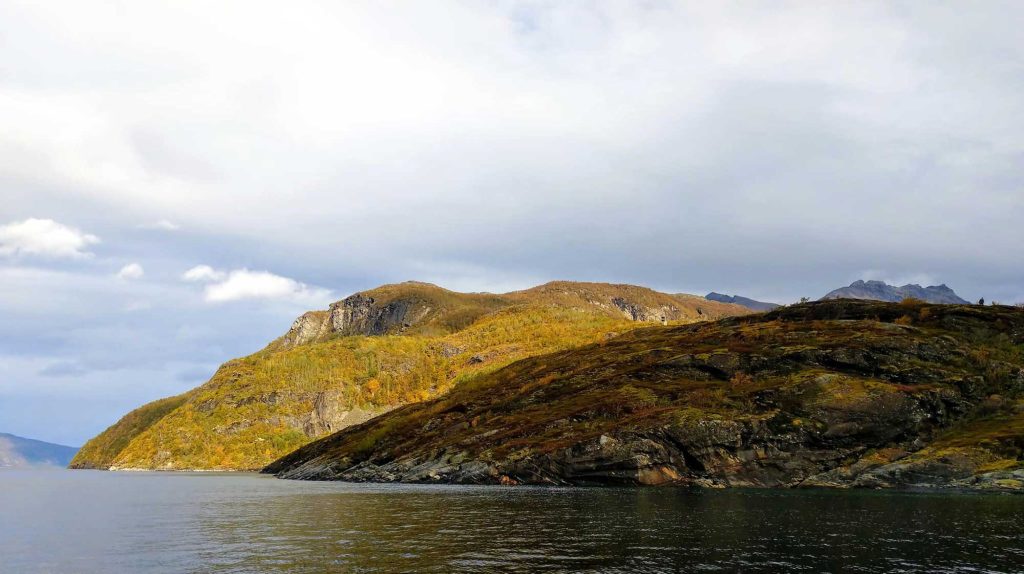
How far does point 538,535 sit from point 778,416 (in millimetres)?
80325

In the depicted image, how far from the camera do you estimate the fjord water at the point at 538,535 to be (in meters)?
40.8

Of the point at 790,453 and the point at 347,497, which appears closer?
the point at 347,497

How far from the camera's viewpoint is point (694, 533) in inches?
2089

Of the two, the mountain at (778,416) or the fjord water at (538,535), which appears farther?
the mountain at (778,416)

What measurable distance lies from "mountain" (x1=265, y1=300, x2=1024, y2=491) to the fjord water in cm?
2425

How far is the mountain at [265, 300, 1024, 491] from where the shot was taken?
366ft

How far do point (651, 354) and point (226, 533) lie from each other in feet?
416

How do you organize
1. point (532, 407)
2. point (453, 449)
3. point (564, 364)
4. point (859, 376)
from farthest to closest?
1. point (564, 364)
2. point (532, 407)
3. point (453, 449)
4. point (859, 376)

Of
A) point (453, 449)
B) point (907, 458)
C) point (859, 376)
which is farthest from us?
point (453, 449)

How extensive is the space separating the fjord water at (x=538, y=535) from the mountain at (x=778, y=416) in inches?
955

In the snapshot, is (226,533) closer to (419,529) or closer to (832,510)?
(419,529)

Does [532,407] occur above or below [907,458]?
above

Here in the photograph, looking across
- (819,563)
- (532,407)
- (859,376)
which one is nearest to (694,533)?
(819,563)

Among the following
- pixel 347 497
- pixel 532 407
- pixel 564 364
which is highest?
pixel 564 364
